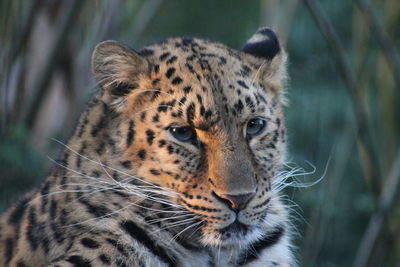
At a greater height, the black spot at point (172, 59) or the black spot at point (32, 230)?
the black spot at point (172, 59)

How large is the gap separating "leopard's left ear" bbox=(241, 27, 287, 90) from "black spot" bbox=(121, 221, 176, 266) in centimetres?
146

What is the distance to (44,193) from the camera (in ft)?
19.4

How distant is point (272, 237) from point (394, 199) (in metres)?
3.88

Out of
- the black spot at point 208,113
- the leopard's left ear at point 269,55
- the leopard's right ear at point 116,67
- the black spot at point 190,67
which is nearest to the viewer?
the black spot at point 208,113

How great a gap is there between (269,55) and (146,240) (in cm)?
177

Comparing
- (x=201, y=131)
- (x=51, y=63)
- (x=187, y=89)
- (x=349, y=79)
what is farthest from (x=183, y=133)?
(x=51, y=63)

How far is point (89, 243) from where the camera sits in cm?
540

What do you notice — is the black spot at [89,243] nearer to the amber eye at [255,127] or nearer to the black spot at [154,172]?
the black spot at [154,172]

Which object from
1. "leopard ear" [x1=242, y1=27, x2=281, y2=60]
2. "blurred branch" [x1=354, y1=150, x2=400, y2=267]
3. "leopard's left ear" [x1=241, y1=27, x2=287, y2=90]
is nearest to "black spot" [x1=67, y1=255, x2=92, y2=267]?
"leopard's left ear" [x1=241, y1=27, x2=287, y2=90]

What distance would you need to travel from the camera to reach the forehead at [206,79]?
562 cm

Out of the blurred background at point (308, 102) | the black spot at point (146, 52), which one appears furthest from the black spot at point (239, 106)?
the blurred background at point (308, 102)

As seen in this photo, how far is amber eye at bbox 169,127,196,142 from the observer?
18.6 feet

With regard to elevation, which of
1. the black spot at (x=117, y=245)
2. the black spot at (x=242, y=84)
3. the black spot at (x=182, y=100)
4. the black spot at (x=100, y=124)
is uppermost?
the black spot at (x=242, y=84)

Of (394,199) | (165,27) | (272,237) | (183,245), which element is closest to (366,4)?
(394,199)
